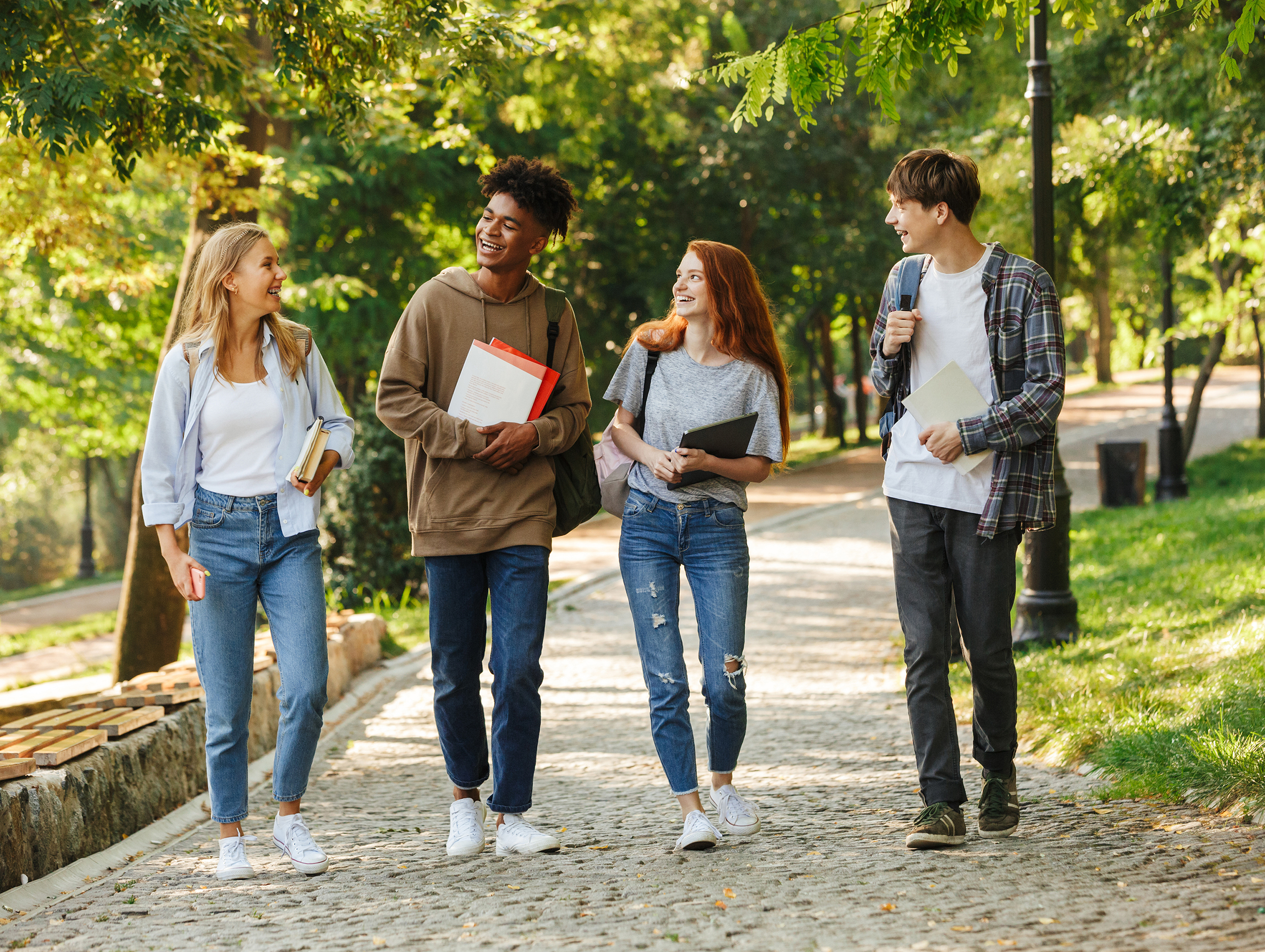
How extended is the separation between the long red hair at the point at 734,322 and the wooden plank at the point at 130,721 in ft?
8.35

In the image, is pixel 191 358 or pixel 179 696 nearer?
pixel 191 358

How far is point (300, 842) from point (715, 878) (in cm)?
136

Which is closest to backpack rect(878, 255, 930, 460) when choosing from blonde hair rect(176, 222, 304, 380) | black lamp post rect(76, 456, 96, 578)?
blonde hair rect(176, 222, 304, 380)

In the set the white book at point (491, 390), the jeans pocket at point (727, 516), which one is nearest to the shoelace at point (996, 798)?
the jeans pocket at point (727, 516)

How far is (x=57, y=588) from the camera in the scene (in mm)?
26641

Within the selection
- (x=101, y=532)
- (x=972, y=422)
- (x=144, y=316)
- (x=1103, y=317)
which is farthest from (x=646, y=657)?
(x=1103, y=317)

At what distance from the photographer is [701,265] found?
4.05m

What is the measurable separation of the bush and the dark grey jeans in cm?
796

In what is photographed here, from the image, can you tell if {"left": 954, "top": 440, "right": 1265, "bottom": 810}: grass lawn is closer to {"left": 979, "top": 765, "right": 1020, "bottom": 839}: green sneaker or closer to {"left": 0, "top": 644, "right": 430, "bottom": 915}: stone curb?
{"left": 979, "top": 765, "right": 1020, "bottom": 839}: green sneaker

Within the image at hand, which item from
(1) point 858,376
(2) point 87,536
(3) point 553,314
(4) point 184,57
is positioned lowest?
(2) point 87,536

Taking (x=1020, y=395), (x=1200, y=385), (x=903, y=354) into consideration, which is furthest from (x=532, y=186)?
(x=1200, y=385)

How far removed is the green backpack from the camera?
13.3 ft

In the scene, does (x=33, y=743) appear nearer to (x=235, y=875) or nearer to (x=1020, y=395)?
(x=235, y=875)

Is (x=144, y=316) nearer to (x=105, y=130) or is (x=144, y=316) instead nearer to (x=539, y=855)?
(x=105, y=130)
